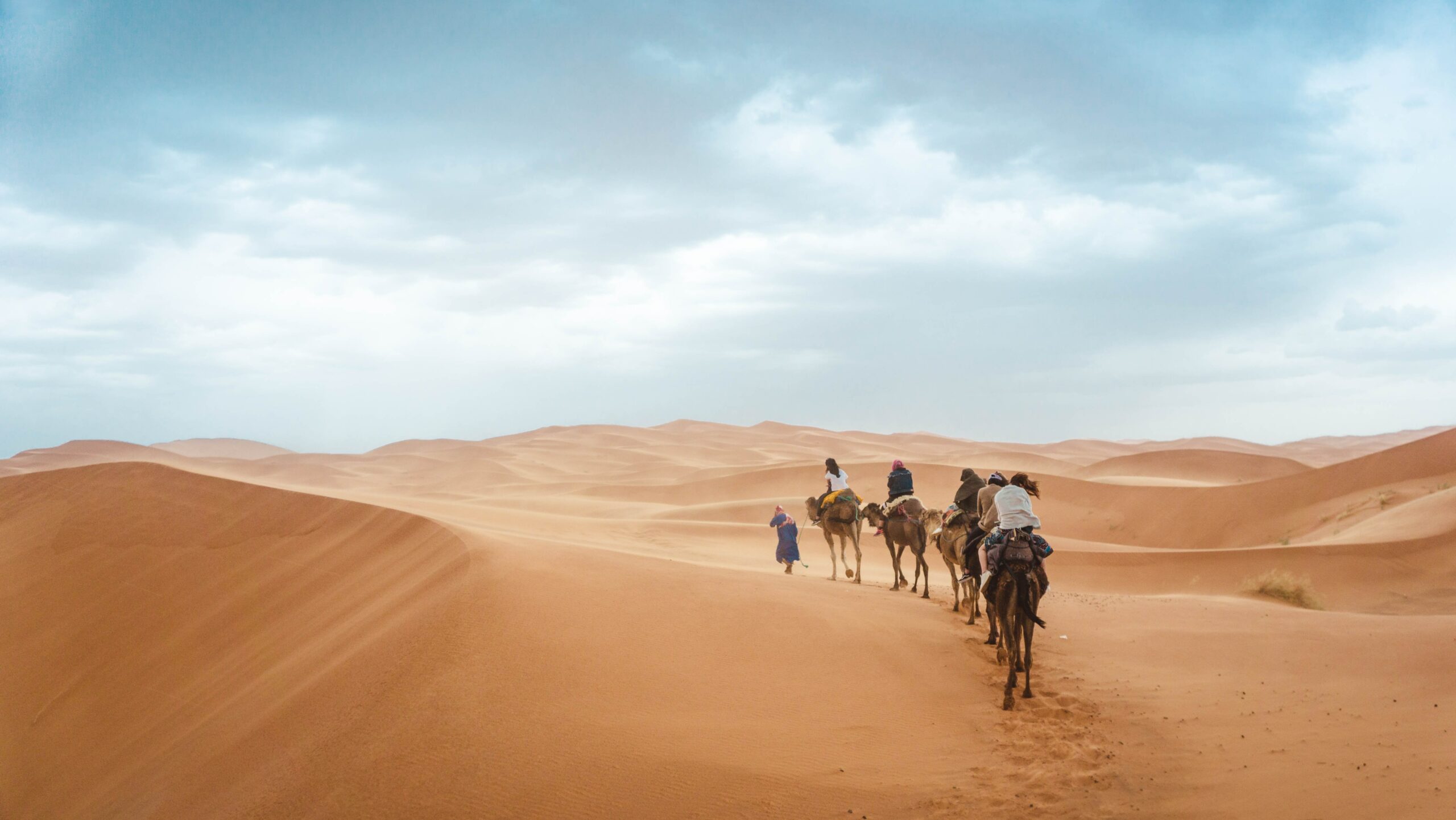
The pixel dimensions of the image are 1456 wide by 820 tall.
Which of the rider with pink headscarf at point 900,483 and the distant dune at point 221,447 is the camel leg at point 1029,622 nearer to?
the rider with pink headscarf at point 900,483

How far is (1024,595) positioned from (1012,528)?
789 mm

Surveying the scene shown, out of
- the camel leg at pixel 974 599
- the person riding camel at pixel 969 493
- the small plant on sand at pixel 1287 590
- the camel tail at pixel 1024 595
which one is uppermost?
the person riding camel at pixel 969 493

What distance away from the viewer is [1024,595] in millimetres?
9289

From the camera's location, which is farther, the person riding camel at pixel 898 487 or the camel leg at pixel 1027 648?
the person riding camel at pixel 898 487

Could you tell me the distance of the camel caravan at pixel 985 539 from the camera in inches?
369

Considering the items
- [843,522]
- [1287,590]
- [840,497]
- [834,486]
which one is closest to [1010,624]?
[840,497]

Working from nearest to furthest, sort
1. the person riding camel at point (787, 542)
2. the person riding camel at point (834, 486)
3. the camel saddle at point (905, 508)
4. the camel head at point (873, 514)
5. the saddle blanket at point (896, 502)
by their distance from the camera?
the camel saddle at point (905, 508) < the saddle blanket at point (896, 502) < the camel head at point (873, 514) < the person riding camel at point (834, 486) < the person riding camel at point (787, 542)

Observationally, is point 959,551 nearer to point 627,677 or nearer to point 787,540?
point 627,677

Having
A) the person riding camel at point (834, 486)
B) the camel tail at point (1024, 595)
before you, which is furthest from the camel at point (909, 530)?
the camel tail at point (1024, 595)

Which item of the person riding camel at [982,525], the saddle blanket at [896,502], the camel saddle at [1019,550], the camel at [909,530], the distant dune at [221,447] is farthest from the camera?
the distant dune at [221,447]

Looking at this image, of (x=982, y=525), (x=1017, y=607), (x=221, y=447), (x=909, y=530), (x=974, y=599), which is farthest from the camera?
(x=221, y=447)

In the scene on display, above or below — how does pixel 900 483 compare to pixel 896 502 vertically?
above

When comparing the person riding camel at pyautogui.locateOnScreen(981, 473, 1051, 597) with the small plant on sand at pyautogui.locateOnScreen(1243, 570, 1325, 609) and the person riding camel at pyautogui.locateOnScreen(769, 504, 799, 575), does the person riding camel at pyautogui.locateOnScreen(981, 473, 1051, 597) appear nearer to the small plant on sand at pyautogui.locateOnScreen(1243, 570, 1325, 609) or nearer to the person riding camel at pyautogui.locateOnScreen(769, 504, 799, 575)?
the person riding camel at pyautogui.locateOnScreen(769, 504, 799, 575)

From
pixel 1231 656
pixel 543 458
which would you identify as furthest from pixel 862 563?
pixel 543 458
